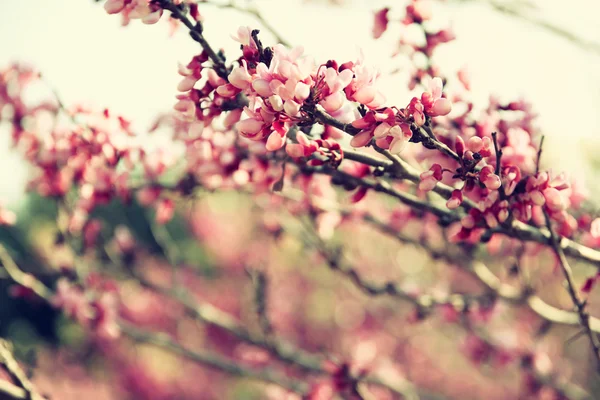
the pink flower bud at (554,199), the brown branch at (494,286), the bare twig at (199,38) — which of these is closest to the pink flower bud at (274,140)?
the bare twig at (199,38)

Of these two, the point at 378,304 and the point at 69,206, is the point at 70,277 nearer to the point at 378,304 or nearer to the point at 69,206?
the point at 69,206

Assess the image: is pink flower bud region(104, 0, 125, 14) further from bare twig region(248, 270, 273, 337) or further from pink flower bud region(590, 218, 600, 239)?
bare twig region(248, 270, 273, 337)

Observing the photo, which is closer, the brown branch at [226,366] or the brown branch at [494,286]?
the brown branch at [494,286]

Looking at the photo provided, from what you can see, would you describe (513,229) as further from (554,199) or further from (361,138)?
(361,138)

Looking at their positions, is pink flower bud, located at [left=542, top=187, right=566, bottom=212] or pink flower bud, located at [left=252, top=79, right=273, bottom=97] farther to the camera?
pink flower bud, located at [left=542, top=187, right=566, bottom=212]

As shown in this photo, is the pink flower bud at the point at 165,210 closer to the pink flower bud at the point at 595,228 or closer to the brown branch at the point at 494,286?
the brown branch at the point at 494,286

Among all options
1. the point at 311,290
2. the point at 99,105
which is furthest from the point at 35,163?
the point at 311,290

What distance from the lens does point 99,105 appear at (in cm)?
241

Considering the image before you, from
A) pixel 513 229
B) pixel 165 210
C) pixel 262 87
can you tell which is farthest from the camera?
pixel 165 210

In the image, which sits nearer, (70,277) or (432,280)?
(70,277)

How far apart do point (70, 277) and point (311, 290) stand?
6869 mm

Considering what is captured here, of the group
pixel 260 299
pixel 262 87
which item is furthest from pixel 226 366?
pixel 262 87

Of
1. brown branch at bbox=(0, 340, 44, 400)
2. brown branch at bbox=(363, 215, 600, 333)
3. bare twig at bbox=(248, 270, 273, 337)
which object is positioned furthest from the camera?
bare twig at bbox=(248, 270, 273, 337)

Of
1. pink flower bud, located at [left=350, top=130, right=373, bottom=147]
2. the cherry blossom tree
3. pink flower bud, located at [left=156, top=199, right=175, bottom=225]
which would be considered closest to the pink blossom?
the cherry blossom tree
